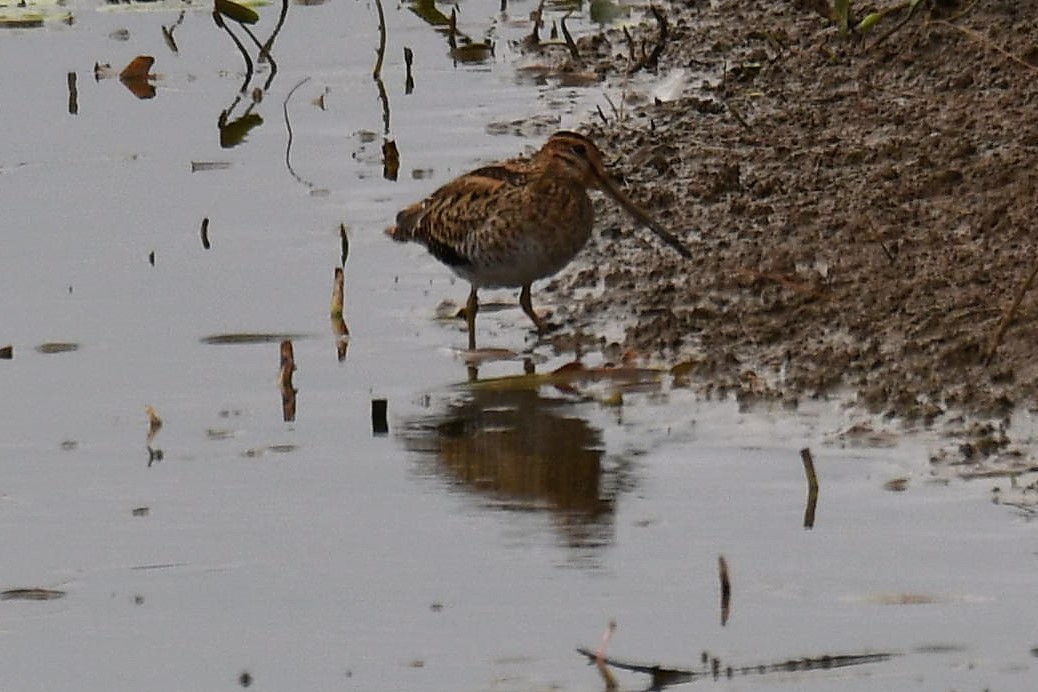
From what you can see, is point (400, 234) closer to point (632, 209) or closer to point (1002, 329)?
point (632, 209)

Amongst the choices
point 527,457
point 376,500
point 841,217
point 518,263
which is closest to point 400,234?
point 518,263

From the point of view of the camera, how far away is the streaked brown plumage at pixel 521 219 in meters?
8.73

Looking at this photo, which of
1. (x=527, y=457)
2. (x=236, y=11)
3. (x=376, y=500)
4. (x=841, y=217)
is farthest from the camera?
(x=236, y=11)

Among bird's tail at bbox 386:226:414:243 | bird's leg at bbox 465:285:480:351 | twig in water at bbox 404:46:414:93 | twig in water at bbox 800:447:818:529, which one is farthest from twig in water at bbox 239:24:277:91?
twig in water at bbox 800:447:818:529

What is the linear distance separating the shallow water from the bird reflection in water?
0.04 ft

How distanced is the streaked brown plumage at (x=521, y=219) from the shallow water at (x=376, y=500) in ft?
0.80

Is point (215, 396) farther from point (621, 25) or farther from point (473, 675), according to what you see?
point (621, 25)

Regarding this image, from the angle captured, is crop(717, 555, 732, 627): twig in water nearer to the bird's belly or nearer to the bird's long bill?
the bird's belly

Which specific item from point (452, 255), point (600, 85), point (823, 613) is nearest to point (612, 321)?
point (452, 255)

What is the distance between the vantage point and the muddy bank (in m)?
7.74

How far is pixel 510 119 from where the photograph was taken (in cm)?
1198

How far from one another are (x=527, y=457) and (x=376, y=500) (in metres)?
0.61

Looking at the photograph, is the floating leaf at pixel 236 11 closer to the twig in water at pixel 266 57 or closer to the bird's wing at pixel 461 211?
the twig in water at pixel 266 57

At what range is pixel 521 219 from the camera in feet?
28.7
